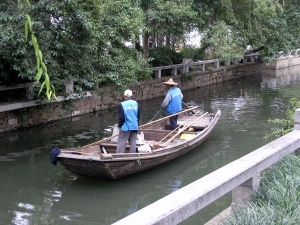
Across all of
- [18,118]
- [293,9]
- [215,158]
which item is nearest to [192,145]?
[215,158]

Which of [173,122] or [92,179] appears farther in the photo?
[173,122]

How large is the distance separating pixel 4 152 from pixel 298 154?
7.49 meters

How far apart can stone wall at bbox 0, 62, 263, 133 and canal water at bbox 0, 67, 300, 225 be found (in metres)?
0.37

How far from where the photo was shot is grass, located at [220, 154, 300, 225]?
14.7 ft

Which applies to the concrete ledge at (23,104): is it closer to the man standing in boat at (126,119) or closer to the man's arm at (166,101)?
the man's arm at (166,101)

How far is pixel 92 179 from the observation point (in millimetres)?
8867

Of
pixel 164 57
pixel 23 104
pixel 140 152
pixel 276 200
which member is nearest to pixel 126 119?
pixel 140 152

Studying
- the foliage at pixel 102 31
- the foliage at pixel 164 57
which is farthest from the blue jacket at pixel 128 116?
the foliage at pixel 164 57

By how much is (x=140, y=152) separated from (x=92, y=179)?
1.19 meters

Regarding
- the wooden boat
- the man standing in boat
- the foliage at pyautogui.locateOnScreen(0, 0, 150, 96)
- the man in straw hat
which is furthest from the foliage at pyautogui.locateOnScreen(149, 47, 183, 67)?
the man standing in boat

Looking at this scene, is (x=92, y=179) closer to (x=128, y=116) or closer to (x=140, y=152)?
(x=140, y=152)

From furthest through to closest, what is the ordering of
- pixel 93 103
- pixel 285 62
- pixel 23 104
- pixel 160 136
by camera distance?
1. pixel 285 62
2. pixel 93 103
3. pixel 23 104
4. pixel 160 136

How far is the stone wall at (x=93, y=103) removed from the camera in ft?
45.3

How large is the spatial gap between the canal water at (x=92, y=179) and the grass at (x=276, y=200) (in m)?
1.69
